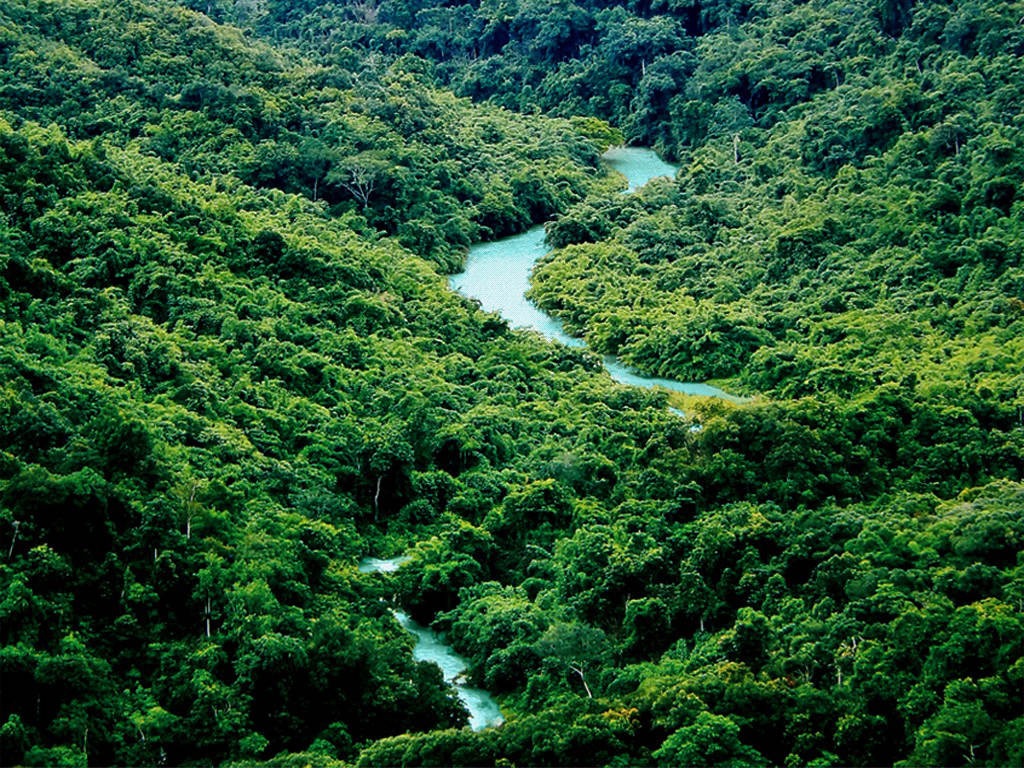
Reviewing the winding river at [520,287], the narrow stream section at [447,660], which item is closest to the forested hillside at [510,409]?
the narrow stream section at [447,660]

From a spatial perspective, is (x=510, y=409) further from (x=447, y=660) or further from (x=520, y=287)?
(x=520, y=287)

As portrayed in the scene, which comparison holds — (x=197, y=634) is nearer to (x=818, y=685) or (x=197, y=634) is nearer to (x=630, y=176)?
(x=818, y=685)

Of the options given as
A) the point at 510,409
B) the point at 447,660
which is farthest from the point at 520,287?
the point at 447,660

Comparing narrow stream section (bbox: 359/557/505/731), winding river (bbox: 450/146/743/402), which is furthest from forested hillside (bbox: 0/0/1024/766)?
winding river (bbox: 450/146/743/402)

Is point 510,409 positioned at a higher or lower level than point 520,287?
higher

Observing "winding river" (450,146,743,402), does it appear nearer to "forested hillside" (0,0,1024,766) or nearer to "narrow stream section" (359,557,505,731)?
"forested hillside" (0,0,1024,766)

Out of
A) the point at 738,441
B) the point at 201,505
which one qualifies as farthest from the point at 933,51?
the point at 201,505
